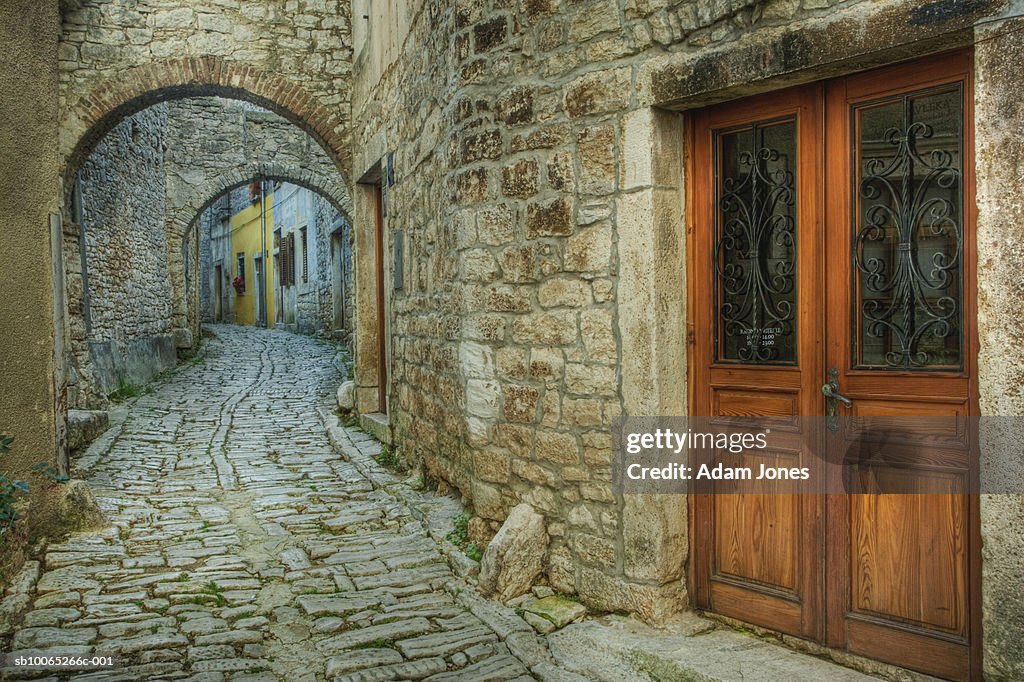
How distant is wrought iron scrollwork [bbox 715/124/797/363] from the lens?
3.35 m

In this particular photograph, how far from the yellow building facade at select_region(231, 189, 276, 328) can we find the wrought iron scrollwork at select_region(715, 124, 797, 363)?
25896 mm

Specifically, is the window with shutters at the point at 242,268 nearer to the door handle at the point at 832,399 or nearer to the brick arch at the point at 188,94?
the brick arch at the point at 188,94

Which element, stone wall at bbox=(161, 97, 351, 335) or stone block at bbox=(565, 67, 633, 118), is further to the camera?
stone wall at bbox=(161, 97, 351, 335)

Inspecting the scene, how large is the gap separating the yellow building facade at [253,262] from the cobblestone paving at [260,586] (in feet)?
70.5

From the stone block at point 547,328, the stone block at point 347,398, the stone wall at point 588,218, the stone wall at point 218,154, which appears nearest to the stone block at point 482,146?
the stone wall at point 588,218

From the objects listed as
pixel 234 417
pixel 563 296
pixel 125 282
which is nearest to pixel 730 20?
pixel 563 296

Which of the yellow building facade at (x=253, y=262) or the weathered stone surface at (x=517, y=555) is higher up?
the yellow building facade at (x=253, y=262)

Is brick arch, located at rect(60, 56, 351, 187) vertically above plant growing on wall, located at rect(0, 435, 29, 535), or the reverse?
brick arch, located at rect(60, 56, 351, 187)

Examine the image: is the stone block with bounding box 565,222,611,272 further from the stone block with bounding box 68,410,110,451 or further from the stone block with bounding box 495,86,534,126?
the stone block with bounding box 68,410,110,451

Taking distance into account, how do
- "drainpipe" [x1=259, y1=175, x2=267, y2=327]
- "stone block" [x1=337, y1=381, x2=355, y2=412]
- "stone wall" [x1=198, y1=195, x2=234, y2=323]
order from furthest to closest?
A: "stone wall" [x1=198, y1=195, x2=234, y2=323] → "drainpipe" [x1=259, y1=175, x2=267, y2=327] → "stone block" [x1=337, y1=381, x2=355, y2=412]

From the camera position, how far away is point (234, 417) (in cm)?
1002

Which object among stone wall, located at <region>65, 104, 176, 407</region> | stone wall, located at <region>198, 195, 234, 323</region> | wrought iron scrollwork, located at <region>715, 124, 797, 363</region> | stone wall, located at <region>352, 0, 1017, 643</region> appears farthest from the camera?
stone wall, located at <region>198, 195, 234, 323</region>

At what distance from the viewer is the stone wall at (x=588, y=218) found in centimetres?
320

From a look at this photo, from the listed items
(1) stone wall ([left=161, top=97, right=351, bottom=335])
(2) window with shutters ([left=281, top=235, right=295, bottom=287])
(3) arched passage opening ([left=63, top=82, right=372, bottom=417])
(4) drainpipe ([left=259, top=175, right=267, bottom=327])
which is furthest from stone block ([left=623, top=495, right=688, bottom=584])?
(4) drainpipe ([left=259, top=175, right=267, bottom=327])
